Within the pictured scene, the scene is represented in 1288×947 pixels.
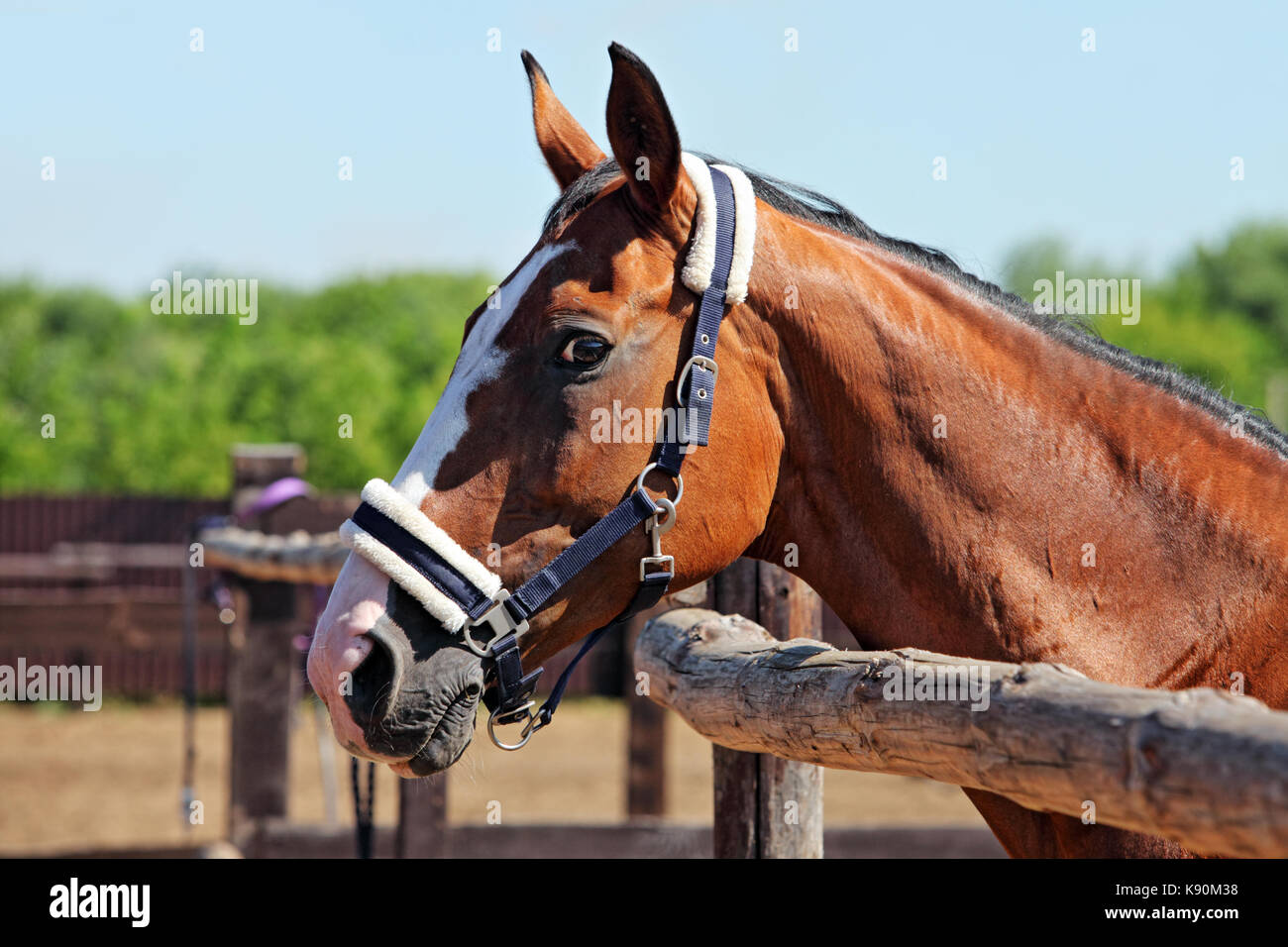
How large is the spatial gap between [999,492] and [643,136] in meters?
0.97

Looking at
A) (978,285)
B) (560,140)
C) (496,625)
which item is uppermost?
(560,140)

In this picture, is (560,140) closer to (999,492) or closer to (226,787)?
(999,492)

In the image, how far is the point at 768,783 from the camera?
9.47 feet

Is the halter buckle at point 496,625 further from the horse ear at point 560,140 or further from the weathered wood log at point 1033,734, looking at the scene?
the horse ear at point 560,140

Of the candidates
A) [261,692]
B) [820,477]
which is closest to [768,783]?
[820,477]

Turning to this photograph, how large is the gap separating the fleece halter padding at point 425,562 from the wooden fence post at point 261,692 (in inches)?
140

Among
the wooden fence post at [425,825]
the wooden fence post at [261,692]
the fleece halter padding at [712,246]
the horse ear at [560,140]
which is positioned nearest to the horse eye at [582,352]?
the fleece halter padding at [712,246]

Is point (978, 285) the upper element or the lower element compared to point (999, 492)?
upper

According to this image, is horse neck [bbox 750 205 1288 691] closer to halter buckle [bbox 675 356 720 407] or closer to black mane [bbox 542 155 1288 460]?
black mane [bbox 542 155 1288 460]

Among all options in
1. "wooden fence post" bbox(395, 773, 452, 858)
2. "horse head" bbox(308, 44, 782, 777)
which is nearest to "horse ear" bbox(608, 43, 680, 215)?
"horse head" bbox(308, 44, 782, 777)

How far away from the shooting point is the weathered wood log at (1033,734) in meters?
1.32

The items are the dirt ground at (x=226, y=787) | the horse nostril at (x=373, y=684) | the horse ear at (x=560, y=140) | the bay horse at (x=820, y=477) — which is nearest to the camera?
the horse nostril at (x=373, y=684)

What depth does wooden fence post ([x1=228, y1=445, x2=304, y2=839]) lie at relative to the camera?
5262 mm
